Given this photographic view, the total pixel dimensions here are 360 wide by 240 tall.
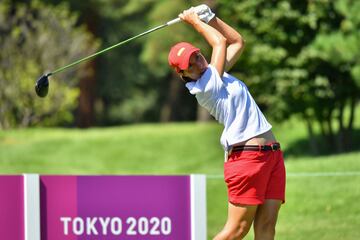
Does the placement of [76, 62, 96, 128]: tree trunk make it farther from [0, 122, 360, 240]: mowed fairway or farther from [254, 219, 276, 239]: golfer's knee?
[254, 219, 276, 239]: golfer's knee

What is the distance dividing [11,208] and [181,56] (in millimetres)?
1776

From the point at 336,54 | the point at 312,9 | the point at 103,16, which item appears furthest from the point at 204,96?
the point at 103,16

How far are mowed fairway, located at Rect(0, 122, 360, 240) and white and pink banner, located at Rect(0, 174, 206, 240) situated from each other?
8.16 feet

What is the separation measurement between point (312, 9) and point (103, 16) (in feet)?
62.5

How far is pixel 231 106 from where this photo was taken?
550cm

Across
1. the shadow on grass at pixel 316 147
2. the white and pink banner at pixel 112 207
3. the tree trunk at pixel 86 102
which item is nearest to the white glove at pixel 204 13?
the white and pink banner at pixel 112 207

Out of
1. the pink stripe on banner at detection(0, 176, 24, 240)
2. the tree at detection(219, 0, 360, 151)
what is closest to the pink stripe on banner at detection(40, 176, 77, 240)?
the pink stripe on banner at detection(0, 176, 24, 240)

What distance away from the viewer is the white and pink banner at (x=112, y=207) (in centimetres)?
613

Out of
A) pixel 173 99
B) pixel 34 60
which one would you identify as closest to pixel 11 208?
pixel 34 60

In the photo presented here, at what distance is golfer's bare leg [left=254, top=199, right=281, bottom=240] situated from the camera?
5633 mm

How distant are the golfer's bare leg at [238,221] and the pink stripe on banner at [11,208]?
4.96 feet

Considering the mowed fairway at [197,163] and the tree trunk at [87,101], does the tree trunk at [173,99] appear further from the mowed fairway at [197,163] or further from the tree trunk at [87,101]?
the mowed fairway at [197,163]

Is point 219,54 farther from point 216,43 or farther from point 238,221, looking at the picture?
point 238,221

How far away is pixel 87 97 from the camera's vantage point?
32375mm
